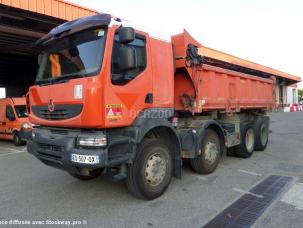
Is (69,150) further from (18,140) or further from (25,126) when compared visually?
(18,140)

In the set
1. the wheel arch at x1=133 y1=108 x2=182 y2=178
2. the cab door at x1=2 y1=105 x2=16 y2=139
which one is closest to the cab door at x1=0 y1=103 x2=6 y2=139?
the cab door at x1=2 y1=105 x2=16 y2=139

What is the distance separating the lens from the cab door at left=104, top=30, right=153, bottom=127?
451cm

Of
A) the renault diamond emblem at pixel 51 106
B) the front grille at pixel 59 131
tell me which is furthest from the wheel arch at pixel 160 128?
the renault diamond emblem at pixel 51 106

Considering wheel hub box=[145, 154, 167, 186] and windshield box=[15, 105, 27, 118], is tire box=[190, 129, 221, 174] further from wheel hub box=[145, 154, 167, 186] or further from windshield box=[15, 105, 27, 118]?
windshield box=[15, 105, 27, 118]

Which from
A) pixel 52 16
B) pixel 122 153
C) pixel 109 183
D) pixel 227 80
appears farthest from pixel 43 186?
pixel 52 16

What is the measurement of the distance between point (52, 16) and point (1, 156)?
5303 millimetres

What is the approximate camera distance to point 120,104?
183 inches

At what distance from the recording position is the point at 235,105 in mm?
Answer: 8078

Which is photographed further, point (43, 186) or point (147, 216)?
point (43, 186)

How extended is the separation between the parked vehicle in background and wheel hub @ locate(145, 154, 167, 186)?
8.73 metres

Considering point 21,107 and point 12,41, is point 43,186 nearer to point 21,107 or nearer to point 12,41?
point 21,107

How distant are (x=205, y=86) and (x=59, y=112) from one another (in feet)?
10.4

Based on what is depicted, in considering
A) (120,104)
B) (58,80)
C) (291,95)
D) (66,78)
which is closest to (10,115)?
(58,80)

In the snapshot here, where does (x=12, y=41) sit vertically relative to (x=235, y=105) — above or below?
above
